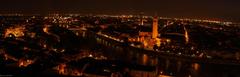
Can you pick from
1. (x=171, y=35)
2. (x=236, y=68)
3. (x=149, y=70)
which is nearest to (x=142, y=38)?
(x=171, y=35)

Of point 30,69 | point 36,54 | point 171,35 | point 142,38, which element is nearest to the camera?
point 30,69

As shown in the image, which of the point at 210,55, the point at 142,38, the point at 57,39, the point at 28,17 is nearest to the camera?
the point at 210,55

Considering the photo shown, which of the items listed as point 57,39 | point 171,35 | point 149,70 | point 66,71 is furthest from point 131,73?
→ point 171,35

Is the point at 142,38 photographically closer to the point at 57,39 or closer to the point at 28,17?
the point at 57,39

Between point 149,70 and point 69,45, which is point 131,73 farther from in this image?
point 69,45

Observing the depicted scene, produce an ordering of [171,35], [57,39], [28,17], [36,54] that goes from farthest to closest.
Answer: [28,17], [171,35], [57,39], [36,54]

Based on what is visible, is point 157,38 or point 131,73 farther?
point 157,38
